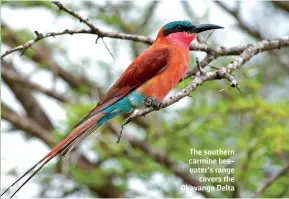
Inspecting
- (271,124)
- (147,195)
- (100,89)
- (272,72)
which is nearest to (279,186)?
(271,124)

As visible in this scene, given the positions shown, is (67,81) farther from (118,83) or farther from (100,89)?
(118,83)

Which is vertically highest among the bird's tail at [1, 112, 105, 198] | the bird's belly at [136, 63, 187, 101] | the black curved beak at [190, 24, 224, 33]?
the black curved beak at [190, 24, 224, 33]

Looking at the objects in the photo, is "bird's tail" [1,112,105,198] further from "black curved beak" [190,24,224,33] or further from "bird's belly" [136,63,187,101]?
"black curved beak" [190,24,224,33]

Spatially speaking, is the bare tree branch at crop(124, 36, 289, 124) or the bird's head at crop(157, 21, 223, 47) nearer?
the bare tree branch at crop(124, 36, 289, 124)

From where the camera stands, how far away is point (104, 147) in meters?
5.04

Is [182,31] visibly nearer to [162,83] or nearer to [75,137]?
[162,83]

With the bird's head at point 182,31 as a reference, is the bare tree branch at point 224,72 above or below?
below

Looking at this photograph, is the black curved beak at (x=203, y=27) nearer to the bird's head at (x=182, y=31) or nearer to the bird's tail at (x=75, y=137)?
the bird's head at (x=182, y=31)

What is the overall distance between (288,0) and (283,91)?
2217mm

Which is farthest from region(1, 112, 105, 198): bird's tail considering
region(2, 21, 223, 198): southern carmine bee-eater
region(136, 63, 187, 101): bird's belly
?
region(136, 63, 187, 101): bird's belly

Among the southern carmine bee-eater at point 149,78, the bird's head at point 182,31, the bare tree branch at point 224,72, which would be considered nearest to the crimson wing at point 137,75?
the southern carmine bee-eater at point 149,78

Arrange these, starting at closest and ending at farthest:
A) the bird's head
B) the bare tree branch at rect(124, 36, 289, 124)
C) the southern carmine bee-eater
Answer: the bare tree branch at rect(124, 36, 289, 124), the southern carmine bee-eater, the bird's head

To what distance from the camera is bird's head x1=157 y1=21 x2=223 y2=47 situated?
381 cm

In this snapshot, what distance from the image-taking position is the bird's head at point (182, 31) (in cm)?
381
